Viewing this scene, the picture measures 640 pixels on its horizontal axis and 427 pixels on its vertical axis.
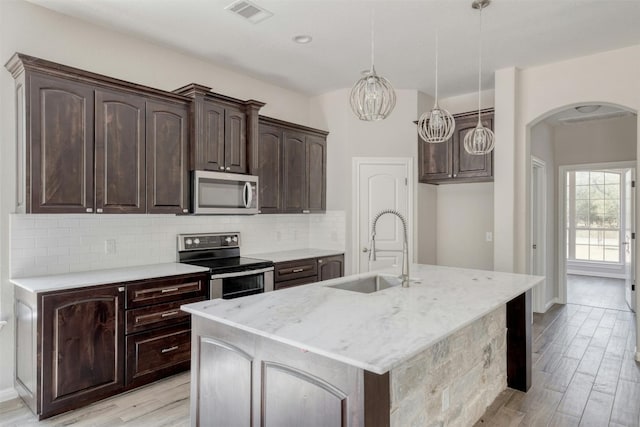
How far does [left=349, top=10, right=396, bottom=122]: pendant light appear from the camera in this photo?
2148 millimetres

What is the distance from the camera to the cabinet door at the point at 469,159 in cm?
447

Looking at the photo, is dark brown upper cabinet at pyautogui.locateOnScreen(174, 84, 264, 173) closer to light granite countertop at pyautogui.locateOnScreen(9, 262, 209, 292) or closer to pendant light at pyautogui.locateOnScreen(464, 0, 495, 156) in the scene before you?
light granite countertop at pyautogui.locateOnScreen(9, 262, 209, 292)

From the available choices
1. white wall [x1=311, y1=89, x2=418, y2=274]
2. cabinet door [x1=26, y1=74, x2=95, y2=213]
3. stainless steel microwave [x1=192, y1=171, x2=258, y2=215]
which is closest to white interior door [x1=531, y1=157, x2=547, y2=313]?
white wall [x1=311, y1=89, x2=418, y2=274]

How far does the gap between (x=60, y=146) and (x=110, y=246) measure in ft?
3.13

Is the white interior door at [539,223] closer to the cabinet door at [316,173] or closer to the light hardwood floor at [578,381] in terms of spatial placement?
the light hardwood floor at [578,381]

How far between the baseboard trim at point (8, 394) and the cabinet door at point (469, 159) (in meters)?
4.60

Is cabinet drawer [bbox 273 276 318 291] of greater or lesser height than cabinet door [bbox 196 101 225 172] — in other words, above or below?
below

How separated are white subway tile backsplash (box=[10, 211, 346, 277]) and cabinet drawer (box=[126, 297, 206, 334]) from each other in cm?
65

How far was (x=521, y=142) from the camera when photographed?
4301 mm

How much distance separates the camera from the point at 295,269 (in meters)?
4.30

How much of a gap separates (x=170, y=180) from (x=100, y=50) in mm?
1230

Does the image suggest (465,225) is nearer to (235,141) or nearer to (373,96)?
(235,141)

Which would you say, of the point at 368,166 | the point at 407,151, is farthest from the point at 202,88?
the point at 407,151

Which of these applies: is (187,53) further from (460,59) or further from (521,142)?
(521,142)
